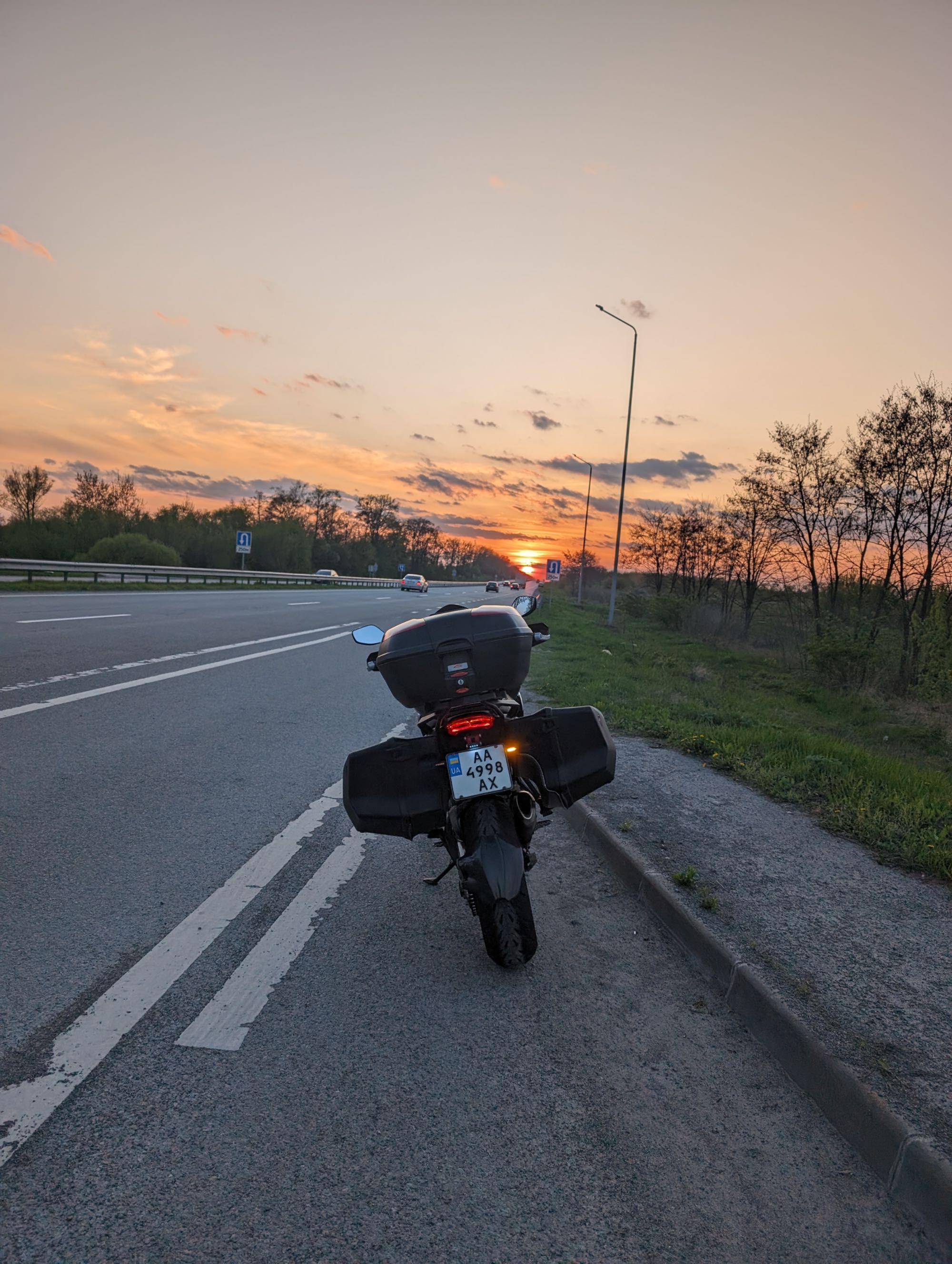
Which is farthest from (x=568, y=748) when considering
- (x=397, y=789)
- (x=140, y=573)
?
(x=140, y=573)

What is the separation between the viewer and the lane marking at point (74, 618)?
1520 cm

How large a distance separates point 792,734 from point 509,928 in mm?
6674

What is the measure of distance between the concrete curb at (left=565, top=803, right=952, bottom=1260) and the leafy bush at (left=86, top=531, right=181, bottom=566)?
47.7m

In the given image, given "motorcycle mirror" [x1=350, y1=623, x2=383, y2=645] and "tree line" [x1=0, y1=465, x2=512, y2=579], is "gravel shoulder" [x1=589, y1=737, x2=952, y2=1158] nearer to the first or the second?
"motorcycle mirror" [x1=350, y1=623, x2=383, y2=645]

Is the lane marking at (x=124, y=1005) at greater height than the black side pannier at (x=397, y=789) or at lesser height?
lesser

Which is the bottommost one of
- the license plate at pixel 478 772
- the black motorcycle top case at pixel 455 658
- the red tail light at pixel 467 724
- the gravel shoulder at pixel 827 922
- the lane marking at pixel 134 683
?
the lane marking at pixel 134 683

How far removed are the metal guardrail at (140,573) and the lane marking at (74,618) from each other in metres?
11.2

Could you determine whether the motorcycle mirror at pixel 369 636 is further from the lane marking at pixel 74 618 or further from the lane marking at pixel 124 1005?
the lane marking at pixel 74 618

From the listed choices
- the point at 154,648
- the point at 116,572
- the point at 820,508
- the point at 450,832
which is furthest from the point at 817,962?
the point at 116,572

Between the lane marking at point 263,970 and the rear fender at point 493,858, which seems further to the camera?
the rear fender at point 493,858

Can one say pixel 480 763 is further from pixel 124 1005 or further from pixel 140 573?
pixel 140 573

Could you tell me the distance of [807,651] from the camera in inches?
916

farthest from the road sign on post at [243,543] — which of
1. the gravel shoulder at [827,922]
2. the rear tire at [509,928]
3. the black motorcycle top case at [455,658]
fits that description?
the rear tire at [509,928]

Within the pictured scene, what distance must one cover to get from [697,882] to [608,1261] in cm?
252
